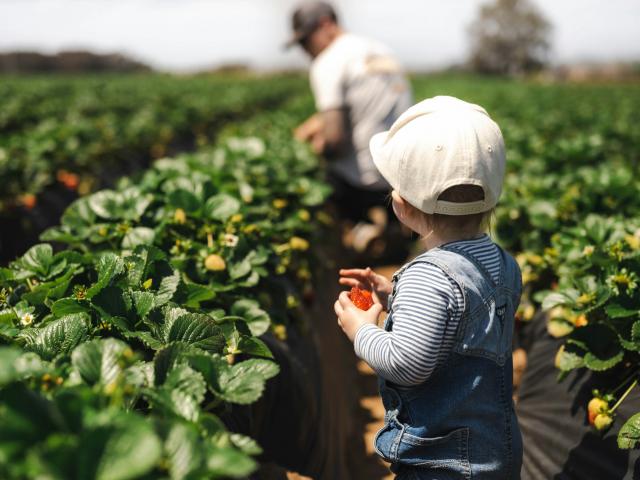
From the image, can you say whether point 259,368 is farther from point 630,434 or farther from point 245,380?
point 630,434

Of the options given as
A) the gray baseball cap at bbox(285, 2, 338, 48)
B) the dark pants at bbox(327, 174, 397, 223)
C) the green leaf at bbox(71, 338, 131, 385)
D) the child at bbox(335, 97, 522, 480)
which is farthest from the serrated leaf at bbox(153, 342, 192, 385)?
the dark pants at bbox(327, 174, 397, 223)

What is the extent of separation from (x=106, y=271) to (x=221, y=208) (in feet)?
2.72

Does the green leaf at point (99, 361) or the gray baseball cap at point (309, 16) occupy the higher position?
the gray baseball cap at point (309, 16)

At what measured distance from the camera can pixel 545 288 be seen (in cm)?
301

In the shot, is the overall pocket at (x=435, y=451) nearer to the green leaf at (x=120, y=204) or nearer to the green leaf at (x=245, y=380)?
the green leaf at (x=245, y=380)

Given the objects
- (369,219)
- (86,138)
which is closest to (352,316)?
(369,219)

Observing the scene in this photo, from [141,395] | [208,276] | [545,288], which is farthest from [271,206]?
[141,395]

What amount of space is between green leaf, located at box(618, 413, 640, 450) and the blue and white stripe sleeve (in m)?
0.74

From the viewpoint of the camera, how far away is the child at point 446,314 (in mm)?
1453

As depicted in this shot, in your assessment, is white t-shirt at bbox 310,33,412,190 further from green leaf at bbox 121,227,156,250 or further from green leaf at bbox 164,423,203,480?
green leaf at bbox 164,423,203,480

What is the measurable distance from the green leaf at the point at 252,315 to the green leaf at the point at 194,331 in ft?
1.40

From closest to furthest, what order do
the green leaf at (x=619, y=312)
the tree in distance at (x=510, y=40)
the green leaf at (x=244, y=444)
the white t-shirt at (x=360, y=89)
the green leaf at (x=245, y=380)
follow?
the green leaf at (x=244, y=444) < the green leaf at (x=245, y=380) < the green leaf at (x=619, y=312) < the white t-shirt at (x=360, y=89) < the tree in distance at (x=510, y=40)

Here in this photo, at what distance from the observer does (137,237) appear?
222 centimetres

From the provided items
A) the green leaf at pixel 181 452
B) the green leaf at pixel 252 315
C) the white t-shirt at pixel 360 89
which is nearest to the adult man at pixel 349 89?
the white t-shirt at pixel 360 89
